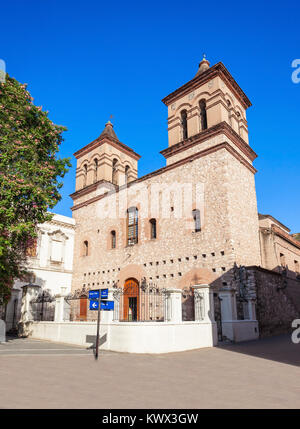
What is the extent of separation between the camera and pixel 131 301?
59.1 ft

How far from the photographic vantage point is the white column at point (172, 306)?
400 inches

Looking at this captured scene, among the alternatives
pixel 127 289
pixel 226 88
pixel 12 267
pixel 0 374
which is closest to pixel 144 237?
pixel 127 289

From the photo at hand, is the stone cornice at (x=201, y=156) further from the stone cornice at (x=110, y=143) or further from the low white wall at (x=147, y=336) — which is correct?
the low white wall at (x=147, y=336)

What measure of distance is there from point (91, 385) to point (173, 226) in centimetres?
1220

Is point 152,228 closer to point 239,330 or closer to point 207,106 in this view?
point 207,106

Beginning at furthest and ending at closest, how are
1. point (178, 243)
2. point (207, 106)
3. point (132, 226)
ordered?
point (132, 226) → point (207, 106) → point (178, 243)

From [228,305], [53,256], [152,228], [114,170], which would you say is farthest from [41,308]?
[114,170]

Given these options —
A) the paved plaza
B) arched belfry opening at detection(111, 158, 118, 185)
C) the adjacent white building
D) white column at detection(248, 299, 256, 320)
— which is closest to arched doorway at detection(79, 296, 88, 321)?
the adjacent white building

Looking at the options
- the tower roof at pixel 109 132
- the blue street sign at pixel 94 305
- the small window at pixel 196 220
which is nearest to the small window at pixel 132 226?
the small window at pixel 196 220

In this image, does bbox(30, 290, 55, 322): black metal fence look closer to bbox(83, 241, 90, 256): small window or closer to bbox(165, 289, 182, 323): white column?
bbox(83, 241, 90, 256): small window

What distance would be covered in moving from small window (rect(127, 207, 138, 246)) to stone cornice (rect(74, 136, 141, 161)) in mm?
6719

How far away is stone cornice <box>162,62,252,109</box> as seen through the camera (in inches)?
685

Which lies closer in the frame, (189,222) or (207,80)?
(189,222)

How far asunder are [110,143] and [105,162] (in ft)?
5.89
